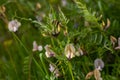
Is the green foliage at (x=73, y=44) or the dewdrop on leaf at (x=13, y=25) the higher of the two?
the dewdrop on leaf at (x=13, y=25)

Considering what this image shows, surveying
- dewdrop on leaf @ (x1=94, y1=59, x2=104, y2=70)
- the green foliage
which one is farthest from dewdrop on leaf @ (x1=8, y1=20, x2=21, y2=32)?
dewdrop on leaf @ (x1=94, y1=59, x2=104, y2=70)

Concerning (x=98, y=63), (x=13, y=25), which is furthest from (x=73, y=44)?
(x=13, y=25)

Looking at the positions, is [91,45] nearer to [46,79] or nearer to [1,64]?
[46,79]

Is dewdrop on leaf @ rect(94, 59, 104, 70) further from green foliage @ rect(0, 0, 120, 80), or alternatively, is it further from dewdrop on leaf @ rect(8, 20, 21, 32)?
dewdrop on leaf @ rect(8, 20, 21, 32)

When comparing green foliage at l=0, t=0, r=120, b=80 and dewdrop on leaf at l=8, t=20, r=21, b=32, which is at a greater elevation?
dewdrop on leaf at l=8, t=20, r=21, b=32

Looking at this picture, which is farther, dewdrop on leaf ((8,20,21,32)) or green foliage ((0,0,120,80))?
dewdrop on leaf ((8,20,21,32))

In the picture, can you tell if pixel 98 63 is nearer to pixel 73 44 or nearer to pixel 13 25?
pixel 73 44

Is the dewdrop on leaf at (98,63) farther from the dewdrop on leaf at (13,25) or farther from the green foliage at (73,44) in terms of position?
the dewdrop on leaf at (13,25)

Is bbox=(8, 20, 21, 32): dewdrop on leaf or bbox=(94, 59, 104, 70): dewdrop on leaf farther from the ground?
bbox=(8, 20, 21, 32): dewdrop on leaf

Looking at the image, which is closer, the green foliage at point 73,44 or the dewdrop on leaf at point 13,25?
the green foliage at point 73,44

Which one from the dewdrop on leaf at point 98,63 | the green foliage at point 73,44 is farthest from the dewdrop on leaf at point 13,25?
the dewdrop on leaf at point 98,63

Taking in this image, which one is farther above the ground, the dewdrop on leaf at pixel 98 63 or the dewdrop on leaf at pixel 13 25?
the dewdrop on leaf at pixel 13 25

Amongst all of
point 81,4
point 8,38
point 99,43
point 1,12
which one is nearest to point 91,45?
point 99,43
